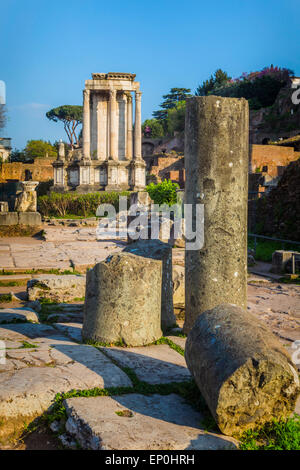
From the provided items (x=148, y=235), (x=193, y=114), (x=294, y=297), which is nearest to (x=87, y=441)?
(x=193, y=114)

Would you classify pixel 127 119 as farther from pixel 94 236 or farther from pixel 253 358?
pixel 253 358

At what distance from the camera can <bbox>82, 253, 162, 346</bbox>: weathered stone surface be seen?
12.5 feet

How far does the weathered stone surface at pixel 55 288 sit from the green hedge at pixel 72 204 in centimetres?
1716

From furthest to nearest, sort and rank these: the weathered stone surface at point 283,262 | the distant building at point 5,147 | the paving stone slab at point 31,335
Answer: the distant building at point 5,147
the weathered stone surface at point 283,262
the paving stone slab at point 31,335

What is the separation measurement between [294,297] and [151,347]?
364 cm

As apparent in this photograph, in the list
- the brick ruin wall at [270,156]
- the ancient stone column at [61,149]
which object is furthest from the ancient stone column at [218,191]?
the brick ruin wall at [270,156]

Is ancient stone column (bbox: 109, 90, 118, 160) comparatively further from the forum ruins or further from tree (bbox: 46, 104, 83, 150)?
tree (bbox: 46, 104, 83, 150)

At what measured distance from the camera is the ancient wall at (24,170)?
3584 cm

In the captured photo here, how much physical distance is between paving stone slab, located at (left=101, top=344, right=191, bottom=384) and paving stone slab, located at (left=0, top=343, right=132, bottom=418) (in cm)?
16

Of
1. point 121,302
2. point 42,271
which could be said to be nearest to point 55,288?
point 42,271

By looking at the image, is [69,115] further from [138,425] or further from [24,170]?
[138,425]

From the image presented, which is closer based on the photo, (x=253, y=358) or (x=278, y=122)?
(x=253, y=358)

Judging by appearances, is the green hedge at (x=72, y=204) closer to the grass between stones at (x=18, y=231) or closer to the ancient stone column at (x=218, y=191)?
the grass between stones at (x=18, y=231)
